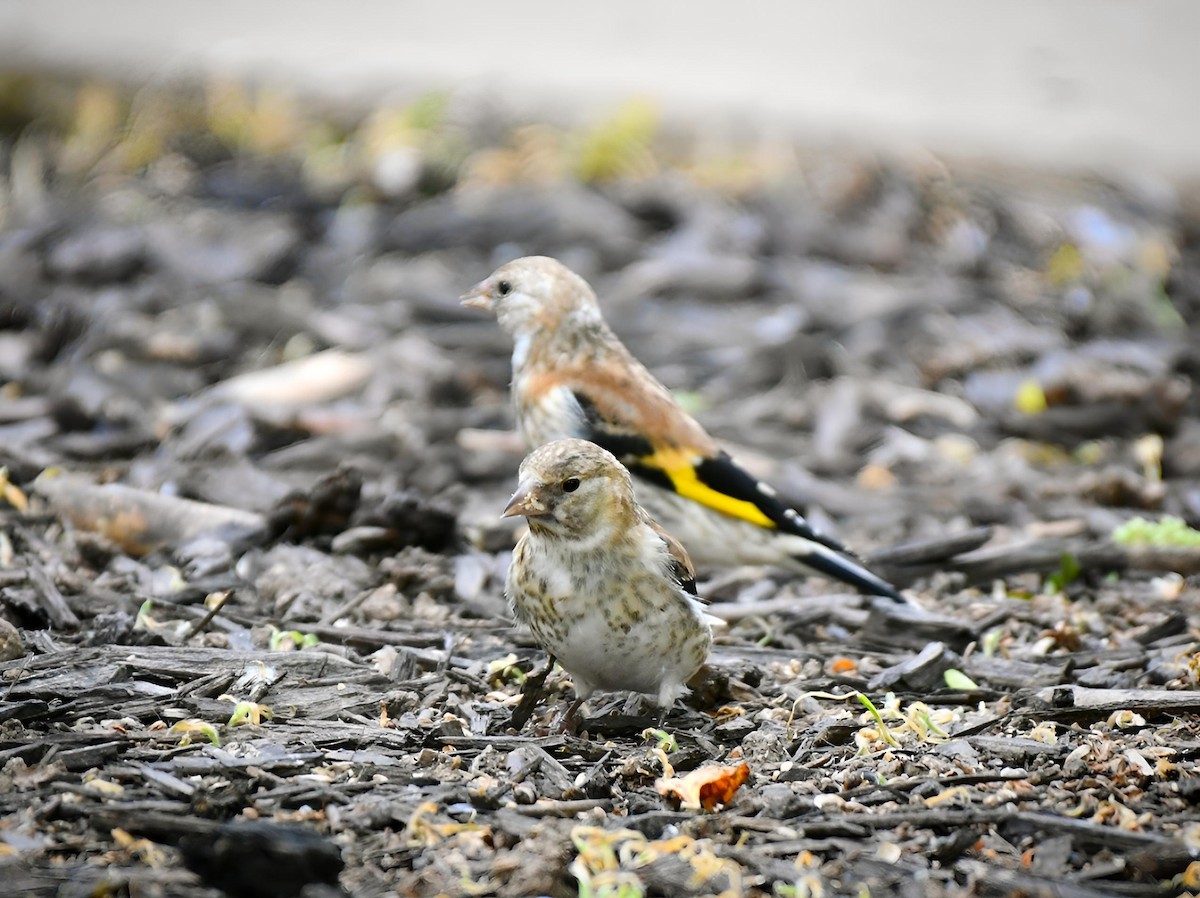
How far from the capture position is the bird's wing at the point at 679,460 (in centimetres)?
502

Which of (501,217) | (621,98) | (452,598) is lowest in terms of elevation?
(452,598)

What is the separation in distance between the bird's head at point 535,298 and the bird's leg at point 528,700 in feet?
6.19

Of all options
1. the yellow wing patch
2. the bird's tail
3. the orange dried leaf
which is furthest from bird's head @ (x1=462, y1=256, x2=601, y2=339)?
the orange dried leaf

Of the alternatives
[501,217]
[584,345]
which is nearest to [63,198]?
[501,217]

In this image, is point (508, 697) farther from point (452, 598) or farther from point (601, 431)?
point (601, 431)

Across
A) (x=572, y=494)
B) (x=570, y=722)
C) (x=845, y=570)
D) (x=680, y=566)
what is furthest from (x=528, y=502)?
(x=845, y=570)

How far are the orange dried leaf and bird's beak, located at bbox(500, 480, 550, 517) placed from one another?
851 millimetres

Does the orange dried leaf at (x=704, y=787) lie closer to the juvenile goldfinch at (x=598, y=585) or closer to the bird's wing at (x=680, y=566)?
the juvenile goldfinch at (x=598, y=585)

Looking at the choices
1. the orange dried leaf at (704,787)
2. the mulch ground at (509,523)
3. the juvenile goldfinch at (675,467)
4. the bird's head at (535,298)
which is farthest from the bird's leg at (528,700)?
the bird's head at (535,298)

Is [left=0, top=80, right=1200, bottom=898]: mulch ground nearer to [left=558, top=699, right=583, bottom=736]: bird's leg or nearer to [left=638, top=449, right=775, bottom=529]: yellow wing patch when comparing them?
[left=558, top=699, right=583, bottom=736]: bird's leg

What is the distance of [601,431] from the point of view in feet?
16.6

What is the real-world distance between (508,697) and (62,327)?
11.5ft

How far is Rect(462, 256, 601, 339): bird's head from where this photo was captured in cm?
535

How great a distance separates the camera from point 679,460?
5.04 m
